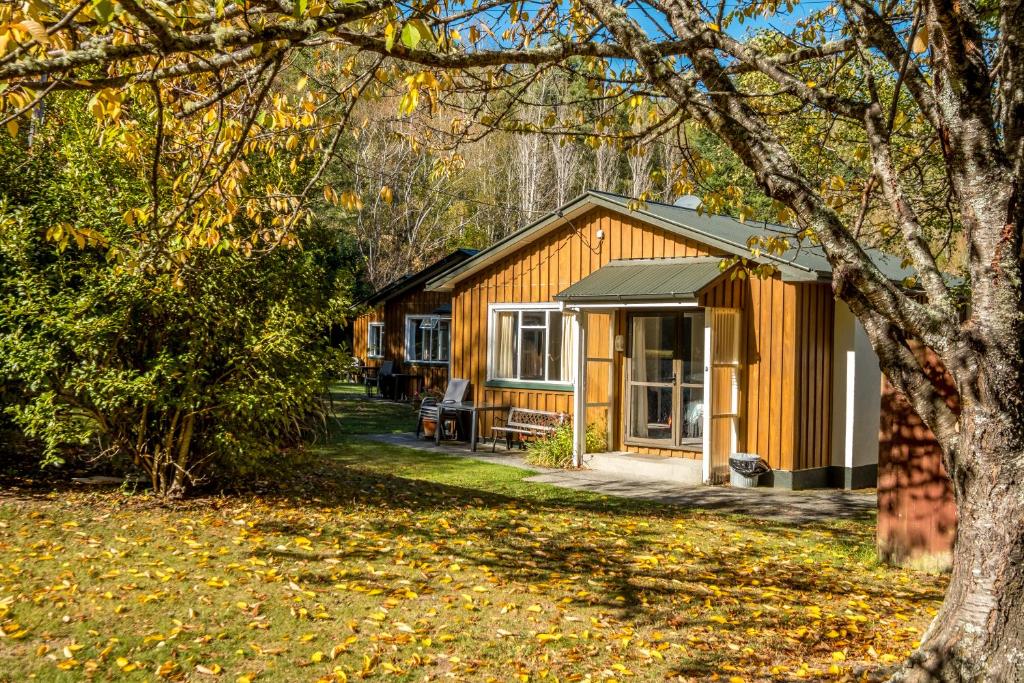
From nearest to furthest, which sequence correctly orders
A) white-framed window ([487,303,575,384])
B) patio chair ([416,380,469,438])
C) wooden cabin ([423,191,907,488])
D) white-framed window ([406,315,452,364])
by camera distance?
wooden cabin ([423,191,907,488]), white-framed window ([487,303,575,384]), patio chair ([416,380,469,438]), white-framed window ([406,315,452,364])

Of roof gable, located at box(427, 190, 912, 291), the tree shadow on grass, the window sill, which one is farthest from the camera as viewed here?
the window sill

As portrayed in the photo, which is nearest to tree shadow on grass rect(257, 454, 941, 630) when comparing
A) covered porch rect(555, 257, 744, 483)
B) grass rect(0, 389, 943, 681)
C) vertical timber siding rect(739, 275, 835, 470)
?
grass rect(0, 389, 943, 681)

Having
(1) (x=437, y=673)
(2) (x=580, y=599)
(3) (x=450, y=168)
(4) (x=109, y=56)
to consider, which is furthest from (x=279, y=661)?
(3) (x=450, y=168)

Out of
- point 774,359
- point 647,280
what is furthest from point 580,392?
point 774,359

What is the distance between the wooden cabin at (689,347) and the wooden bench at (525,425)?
23cm

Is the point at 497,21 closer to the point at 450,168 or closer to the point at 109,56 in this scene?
the point at 450,168

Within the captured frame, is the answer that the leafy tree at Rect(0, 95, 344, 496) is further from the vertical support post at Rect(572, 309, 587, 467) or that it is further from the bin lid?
the bin lid

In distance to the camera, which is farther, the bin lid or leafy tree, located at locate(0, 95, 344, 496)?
the bin lid

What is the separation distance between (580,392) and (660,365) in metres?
1.39

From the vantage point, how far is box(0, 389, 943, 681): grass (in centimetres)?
511

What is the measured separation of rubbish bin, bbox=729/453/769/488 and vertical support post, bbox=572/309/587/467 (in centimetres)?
263

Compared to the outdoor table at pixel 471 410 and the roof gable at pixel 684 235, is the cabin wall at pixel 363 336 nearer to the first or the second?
the roof gable at pixel 684 235

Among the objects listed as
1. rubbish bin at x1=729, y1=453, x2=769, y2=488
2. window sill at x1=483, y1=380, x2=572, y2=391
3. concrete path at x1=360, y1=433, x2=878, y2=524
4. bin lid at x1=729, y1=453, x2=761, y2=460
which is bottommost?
concrete path at x1=360, y1=433, x2=878, y2=524

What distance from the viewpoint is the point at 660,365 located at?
14.3 metres
